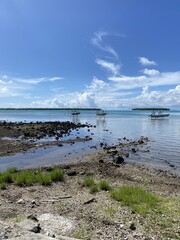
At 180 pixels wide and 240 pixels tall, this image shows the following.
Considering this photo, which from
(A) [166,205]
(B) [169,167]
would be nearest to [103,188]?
(A) [166,205]

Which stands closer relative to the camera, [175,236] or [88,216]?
[175,236]

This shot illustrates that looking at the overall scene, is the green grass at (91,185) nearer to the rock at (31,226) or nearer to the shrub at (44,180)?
the shrub at (44,180)

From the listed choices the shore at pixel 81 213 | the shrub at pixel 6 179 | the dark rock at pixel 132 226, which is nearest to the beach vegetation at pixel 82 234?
the shore at pixel 81 213

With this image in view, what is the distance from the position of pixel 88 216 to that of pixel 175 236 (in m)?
2.65

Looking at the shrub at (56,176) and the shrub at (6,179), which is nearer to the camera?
the shrub at (6,179)

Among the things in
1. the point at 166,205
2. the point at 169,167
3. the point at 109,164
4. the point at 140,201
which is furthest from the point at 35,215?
the point at 169,167

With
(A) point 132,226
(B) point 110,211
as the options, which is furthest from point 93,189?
(A) point 132,226

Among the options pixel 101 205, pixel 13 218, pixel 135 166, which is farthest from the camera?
pixel 135 166

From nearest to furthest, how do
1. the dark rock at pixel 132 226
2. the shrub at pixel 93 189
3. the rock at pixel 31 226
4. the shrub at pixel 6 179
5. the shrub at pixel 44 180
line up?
the rock at pixel 31 226
the dark rock at pixel 132 226
the shrub at pixel 93 189
the shrub at pixel 44 180
the shrub at pixel 6 179

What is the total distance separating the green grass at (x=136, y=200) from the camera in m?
8.95

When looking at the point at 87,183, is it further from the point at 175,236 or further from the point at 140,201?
the point at 175,236

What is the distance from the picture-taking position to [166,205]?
31.6 ft

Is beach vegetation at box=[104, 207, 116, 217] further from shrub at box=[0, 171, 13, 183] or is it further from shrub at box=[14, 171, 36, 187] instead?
shrub at box=[0, 171, 13, 183]

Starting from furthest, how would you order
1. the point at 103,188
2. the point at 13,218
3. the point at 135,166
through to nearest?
the point at 135,166 < the point at 103,188 < the point at 13,218
